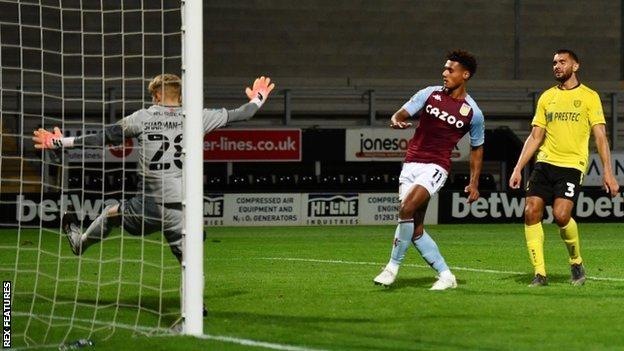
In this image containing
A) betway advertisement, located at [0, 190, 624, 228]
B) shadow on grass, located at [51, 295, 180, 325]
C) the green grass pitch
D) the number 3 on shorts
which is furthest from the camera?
betway advertisement, located at [0, 190, 624, 228]

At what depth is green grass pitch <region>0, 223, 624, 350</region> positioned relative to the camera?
8.12 meters

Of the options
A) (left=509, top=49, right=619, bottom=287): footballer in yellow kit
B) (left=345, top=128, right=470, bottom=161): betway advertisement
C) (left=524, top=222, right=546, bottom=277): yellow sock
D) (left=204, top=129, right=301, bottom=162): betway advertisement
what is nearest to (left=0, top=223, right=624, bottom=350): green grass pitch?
(left=524, top=222, right=546, bottom=277): yellow sock

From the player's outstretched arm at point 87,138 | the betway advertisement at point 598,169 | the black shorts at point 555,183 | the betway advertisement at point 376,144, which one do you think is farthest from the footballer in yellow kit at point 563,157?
the betway advertisement at point 598,169

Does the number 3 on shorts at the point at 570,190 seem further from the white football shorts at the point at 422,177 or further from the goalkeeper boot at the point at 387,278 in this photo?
the goalkeeper boot at the point at 387,278

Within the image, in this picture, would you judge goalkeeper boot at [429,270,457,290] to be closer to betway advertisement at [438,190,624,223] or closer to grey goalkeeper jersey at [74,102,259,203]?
grey goalkeeper jersey at [74,102,259,203]

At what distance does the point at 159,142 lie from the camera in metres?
9.95

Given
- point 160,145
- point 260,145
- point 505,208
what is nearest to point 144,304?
point 160,145

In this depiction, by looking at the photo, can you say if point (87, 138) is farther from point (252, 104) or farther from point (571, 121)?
point (571, 121)

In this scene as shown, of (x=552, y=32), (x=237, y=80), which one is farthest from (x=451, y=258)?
(x=552, y=32)

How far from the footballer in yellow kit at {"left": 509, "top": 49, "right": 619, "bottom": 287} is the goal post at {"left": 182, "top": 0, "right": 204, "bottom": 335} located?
4.11 meters

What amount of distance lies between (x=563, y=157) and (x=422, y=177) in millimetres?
1302

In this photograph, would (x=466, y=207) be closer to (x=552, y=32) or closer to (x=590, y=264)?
(x=552, y=32)

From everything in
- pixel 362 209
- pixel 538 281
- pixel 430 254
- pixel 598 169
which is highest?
pixel 598 169

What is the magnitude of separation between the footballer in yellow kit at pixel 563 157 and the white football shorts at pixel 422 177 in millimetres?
735
